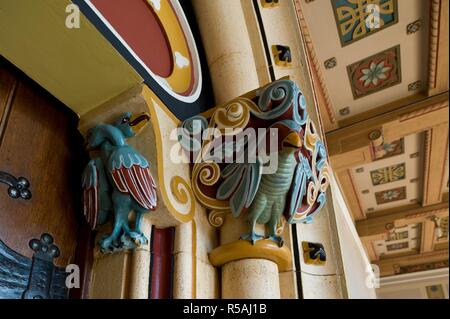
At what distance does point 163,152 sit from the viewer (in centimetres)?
97

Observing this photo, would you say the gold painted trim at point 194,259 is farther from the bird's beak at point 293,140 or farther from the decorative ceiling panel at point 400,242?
the decorative ceiling panel at point 400,242

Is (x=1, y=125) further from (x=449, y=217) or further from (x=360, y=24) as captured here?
(x=449, y=217)

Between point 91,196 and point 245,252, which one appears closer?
point 91,196

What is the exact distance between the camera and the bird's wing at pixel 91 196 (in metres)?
0.87

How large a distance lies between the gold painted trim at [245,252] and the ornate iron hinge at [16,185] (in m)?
0.47

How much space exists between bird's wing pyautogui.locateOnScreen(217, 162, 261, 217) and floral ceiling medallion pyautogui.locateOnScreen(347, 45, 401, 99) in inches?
76.6

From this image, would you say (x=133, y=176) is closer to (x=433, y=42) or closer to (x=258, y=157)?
(x=258, y=157)

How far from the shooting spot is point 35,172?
2.84 ft

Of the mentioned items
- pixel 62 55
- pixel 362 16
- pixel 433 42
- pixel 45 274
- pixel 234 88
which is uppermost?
pixel 433 42

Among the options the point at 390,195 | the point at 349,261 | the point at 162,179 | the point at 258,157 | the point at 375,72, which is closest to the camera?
the point at 162,179

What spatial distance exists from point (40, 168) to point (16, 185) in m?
0.08

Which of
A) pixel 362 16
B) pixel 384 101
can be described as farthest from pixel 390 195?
pixel 362 16

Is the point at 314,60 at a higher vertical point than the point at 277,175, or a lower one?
higher

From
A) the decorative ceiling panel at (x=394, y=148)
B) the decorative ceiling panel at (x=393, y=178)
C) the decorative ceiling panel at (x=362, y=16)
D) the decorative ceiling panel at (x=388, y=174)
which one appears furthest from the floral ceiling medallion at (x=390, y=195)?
the decorative ceiling panel at (x=362, y=16)
